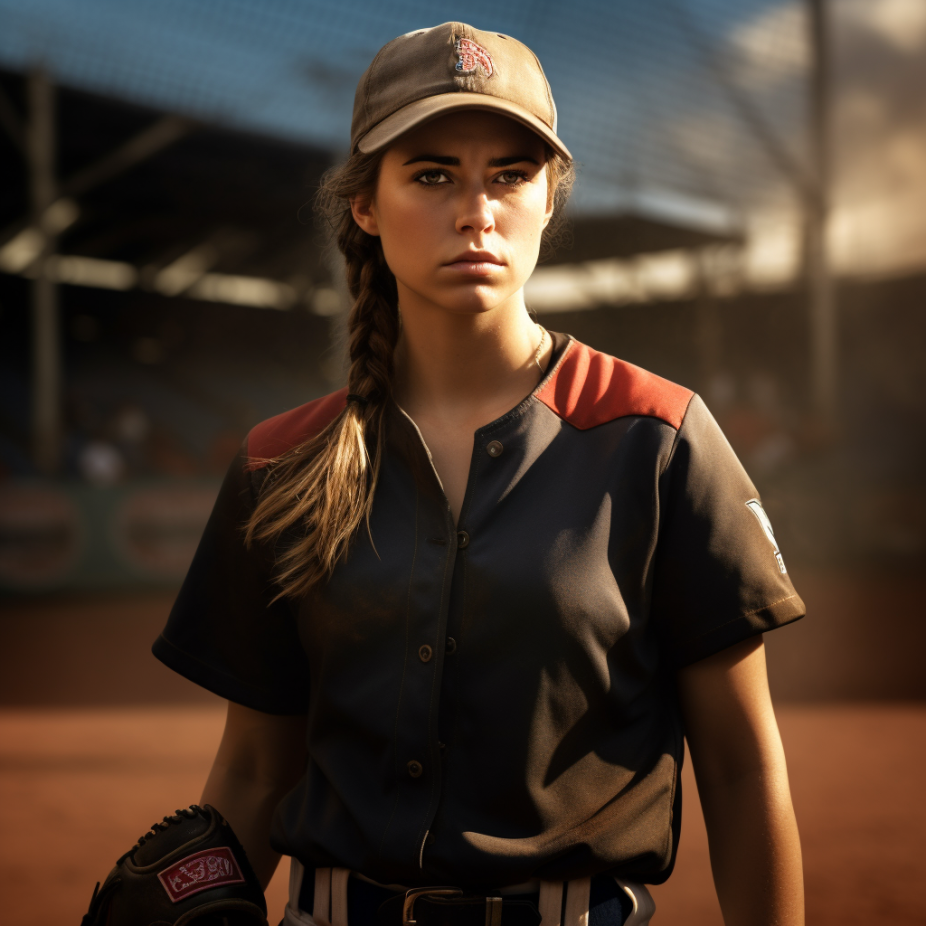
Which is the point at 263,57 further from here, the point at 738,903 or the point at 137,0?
the point at 738,903

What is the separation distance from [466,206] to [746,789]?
0.80 metres

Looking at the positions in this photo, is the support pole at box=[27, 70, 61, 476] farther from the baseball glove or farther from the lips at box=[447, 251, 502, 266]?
the lips at box=[447, 251, 502, 266]

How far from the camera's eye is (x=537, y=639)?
1.20 meters

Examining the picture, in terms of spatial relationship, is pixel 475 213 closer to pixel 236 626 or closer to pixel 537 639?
pixel 537 639

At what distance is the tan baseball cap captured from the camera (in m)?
1.27

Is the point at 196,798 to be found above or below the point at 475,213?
below

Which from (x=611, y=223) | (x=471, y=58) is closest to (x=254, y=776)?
(x=471, y=58)

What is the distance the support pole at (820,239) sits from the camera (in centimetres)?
1198

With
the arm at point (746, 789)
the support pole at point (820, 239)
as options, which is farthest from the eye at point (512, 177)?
the support pole at point (820, 239)

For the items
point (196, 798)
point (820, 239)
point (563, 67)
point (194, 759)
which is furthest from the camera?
point (820, 239)

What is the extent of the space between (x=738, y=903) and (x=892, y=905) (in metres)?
2.89

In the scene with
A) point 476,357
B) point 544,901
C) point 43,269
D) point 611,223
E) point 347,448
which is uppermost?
point 611,223

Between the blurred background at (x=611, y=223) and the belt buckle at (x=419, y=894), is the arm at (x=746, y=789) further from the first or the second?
the blurred background at (x=611, y=223)

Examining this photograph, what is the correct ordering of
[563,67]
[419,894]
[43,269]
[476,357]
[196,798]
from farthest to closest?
[563,67] → [43,269] → [196,798] → [476,357] → [419,894]
